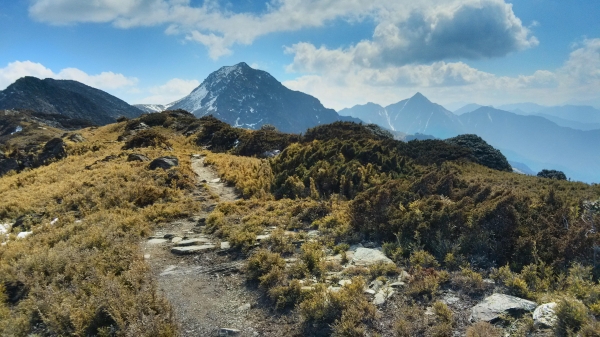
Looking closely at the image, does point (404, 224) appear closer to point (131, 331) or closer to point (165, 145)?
point (131, 331)

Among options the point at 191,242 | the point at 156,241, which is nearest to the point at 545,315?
the point at 191,242

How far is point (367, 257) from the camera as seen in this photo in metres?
8.56

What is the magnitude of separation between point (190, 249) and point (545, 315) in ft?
29.1

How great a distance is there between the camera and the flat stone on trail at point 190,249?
10.0 metres

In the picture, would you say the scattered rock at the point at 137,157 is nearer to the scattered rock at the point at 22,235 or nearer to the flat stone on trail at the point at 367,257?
the scattered rock at the point at 22,235

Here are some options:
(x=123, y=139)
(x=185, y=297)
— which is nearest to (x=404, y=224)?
(x=185, y=297)

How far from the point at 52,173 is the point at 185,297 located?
74.6ft

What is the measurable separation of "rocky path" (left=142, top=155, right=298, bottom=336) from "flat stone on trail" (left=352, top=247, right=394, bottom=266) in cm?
275

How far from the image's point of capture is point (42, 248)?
1040 cm

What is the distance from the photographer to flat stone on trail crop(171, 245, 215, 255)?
Answer: 32.9ft

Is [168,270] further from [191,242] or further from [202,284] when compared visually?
[191,242]

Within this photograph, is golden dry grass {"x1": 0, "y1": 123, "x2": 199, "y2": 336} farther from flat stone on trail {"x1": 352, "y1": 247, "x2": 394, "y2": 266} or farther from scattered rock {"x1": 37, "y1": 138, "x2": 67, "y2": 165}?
scattered rock {"x1": 37, "y1": 138, "x2": 67, "y2": 165}

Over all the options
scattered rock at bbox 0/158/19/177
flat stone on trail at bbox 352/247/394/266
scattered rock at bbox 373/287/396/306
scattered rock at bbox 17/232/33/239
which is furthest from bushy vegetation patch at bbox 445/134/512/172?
scattered rock at bbox 0/158/19/177

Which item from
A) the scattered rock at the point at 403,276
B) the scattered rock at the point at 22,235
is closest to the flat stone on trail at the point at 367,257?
the scattered rock at the point at 403,276
